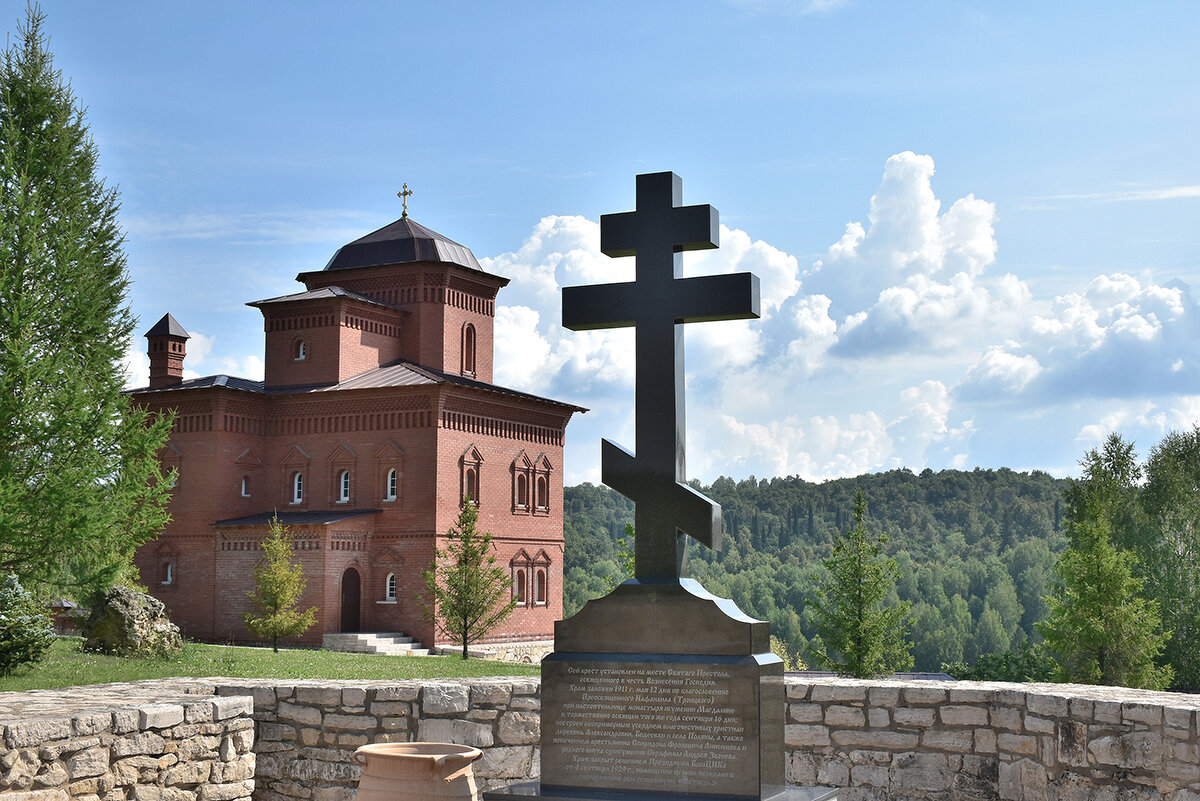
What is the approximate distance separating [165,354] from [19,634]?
21.6 meters

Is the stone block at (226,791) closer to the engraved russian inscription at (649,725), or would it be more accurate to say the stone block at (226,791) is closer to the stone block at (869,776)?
the engraved russian inscription at (649,725)

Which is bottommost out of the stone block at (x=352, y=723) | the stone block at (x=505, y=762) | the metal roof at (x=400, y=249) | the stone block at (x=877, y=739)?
the stone block at (x=505, y=762)

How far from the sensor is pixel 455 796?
6.03m

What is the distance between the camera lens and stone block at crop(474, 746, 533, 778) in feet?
27.4

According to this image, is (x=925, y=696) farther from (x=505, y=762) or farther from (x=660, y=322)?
(x=660, y=322)

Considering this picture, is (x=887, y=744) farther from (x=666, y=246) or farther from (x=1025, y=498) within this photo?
(x=1025, y=498)

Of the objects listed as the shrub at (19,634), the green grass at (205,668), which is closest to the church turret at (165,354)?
the green grass at (205,668)

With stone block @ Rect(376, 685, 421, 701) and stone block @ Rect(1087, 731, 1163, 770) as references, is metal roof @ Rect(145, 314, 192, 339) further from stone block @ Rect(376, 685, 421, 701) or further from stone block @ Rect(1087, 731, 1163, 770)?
stone block @ Rect(1087, 731, 1163, 770)

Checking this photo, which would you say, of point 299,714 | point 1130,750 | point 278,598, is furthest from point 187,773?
point 278,598

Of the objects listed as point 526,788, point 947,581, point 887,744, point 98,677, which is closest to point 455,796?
point 526,788

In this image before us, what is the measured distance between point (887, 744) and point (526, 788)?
3.27 m

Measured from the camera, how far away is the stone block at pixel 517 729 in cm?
837

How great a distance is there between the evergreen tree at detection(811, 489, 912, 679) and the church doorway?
44.2ft

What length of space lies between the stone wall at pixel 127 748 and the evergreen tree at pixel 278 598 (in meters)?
20.5
